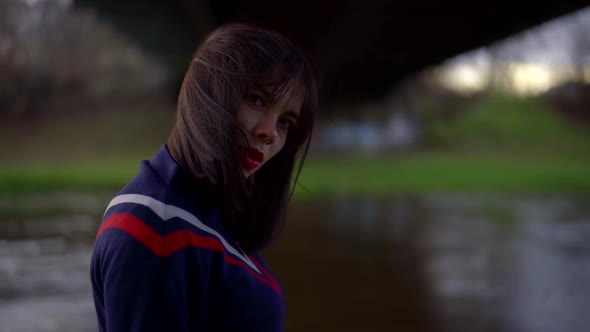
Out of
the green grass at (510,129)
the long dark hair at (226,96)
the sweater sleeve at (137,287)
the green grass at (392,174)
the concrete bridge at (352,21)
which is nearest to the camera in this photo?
the sweater sleeve at (137,287)

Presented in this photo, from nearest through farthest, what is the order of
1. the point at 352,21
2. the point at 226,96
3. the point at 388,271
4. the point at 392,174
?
the point at 226,96, the point at 388,271, the point at 352,21, the point at 392,174

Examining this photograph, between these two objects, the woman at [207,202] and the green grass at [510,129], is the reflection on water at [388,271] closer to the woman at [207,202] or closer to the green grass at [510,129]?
the woman at [207,202]

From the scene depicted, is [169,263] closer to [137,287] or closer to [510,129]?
[137,287]

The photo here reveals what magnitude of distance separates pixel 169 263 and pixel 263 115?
1.16 ft

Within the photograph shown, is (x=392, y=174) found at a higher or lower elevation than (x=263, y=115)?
higher

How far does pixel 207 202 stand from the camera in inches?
39.2

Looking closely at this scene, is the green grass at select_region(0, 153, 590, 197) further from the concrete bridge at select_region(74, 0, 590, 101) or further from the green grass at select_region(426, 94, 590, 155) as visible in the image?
the concrete bridge at select_region(74, 0, 590, 101)

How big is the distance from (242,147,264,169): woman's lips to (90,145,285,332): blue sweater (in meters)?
0.10

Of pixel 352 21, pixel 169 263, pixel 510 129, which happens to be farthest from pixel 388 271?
pixel 510 129

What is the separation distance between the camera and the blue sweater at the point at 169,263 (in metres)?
0.85

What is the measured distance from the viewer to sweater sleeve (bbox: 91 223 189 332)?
838 millimetres

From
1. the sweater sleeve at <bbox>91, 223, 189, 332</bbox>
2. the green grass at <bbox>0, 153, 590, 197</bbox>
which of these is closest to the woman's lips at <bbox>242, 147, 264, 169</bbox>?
the sweater sleeve at <bbox>91, 223, 189, 332</bbox>

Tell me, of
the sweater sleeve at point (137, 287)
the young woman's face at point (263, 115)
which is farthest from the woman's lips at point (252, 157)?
the sweater sleeve at point (137, 287)

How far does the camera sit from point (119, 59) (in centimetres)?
1245
